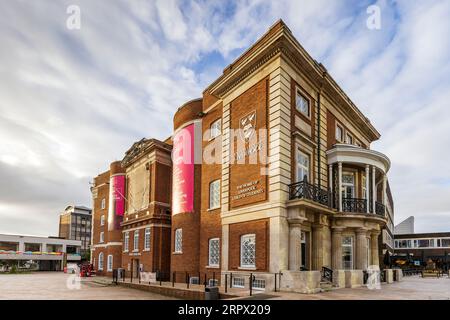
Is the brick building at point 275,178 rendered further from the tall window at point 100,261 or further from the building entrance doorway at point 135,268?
the tall window at point 100,261

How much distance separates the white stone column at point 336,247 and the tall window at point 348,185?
8.22 ft

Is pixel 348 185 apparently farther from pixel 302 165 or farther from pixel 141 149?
pixel 141 149

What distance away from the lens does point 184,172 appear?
2666 centimetres

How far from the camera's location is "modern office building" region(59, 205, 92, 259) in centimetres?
11844

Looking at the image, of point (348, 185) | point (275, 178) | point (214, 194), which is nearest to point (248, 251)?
point (275, 178)

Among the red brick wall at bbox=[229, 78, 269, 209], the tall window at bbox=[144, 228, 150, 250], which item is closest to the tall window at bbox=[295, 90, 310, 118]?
the red brick wall at bbox=[229, 78, 269, 209]

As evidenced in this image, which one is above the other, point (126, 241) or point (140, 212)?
point (140, 212)

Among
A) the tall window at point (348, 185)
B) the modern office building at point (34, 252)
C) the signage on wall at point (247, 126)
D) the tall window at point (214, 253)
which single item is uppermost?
the signage on wall at point (247, 126)

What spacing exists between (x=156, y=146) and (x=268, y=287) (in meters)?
17.4

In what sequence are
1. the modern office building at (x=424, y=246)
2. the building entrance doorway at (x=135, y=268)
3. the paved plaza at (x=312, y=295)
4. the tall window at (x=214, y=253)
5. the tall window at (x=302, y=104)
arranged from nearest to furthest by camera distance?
the paved plaza at (x=312, y=295)
the tall window at (x=302, y=104)
the tall window at (x=214, y=253)
the building entrance doorway at (x=135, y=268)
the modern office building at (x=424, y=246)

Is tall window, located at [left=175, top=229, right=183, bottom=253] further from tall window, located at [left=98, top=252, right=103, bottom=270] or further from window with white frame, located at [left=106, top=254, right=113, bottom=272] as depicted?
tall window, located at [left=98, top=252, right=103, bottom=270]

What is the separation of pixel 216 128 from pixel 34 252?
6376 centimetres

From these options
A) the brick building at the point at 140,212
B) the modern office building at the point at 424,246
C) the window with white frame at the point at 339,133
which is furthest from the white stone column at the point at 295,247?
the modern office building at the point at 424,246

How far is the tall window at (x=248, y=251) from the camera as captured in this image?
19.5 metres
